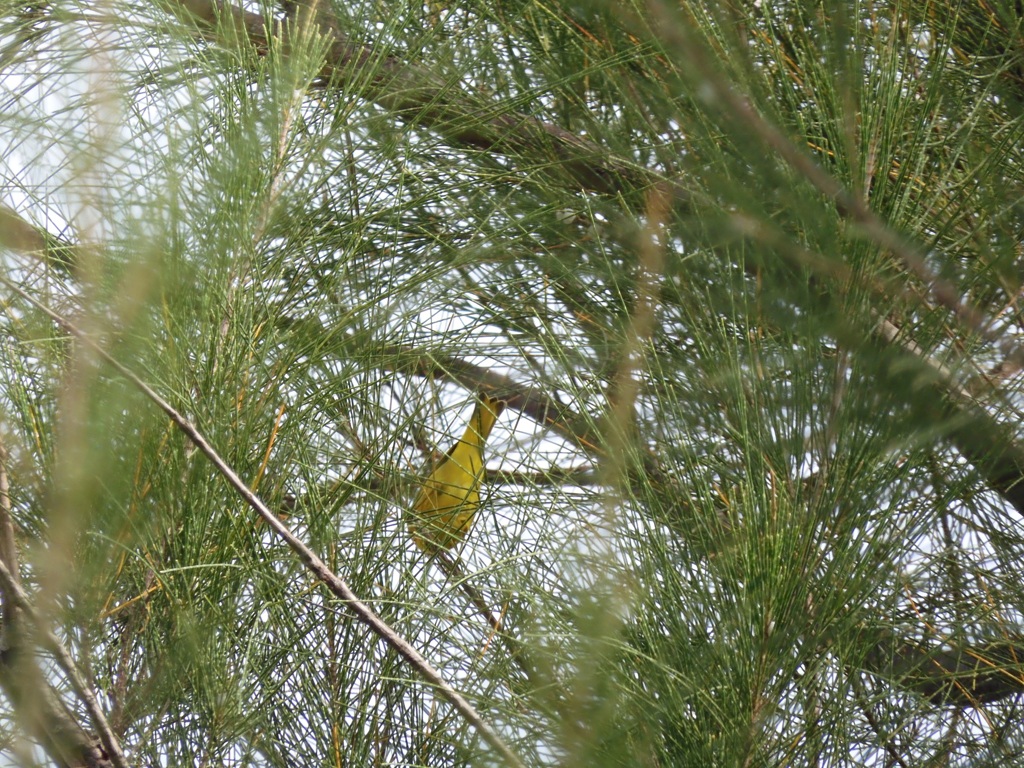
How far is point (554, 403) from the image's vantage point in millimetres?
960

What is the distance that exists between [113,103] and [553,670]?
0.51 metres

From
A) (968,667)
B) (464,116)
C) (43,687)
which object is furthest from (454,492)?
(43,687)

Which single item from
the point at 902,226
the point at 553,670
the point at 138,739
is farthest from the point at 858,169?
the point at 138,739

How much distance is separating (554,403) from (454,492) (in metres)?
0.66

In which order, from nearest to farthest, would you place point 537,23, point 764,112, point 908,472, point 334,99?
point 764,112 < point 908,472 < point 334,99 < point 537,23

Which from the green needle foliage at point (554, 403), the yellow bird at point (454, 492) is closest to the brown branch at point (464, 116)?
the green needle foliage at point (554, 403)

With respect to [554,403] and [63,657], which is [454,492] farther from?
[63,657]

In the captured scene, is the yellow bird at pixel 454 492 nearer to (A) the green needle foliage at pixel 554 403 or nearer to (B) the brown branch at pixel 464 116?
(A) the green needle foliage at pixel 554 403

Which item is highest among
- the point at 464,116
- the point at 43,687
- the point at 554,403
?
the point at 464,116

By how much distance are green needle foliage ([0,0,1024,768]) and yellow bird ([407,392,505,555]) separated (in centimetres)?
3

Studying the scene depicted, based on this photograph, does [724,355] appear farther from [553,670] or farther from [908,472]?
[553,670]

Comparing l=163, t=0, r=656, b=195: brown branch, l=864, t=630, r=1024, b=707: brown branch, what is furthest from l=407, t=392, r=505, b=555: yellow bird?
l=864, t=630, r=1024, b=707: brown branch

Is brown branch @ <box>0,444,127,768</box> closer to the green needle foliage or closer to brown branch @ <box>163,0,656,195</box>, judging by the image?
the green needle foliage

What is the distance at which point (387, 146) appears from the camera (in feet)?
3.67
